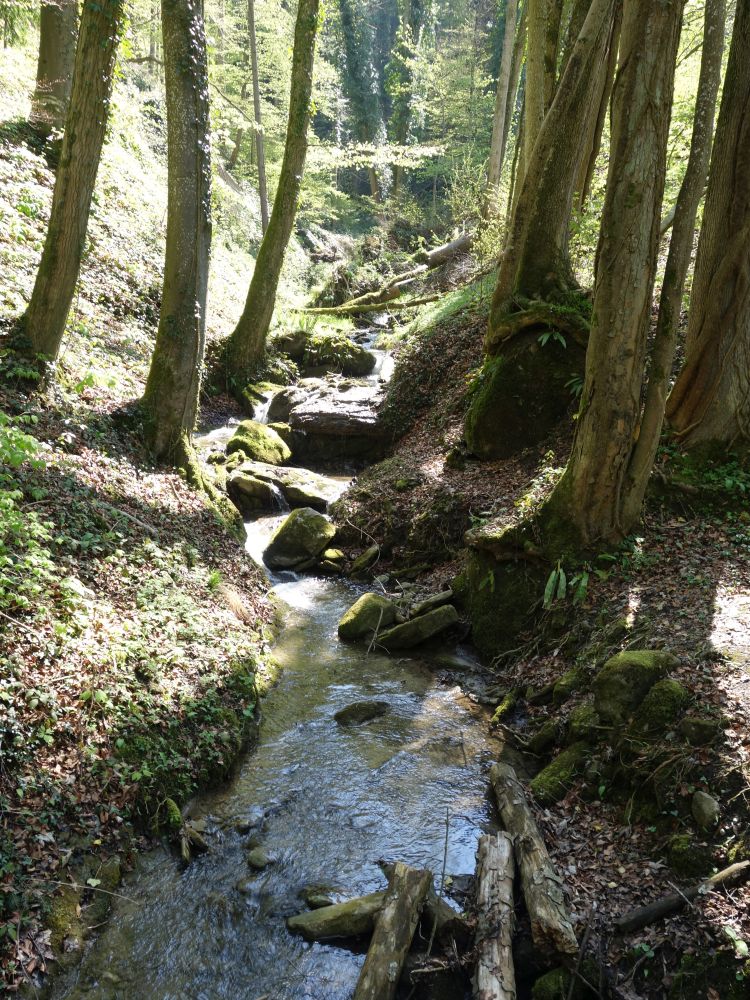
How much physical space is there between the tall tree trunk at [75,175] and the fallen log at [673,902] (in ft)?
27.8

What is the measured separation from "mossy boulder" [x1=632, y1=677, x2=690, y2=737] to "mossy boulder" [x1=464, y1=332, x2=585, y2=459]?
17.8 ft

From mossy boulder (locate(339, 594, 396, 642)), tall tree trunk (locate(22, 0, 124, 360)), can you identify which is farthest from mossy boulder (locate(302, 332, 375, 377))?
mossy boulder (locate(339, 594, 396, 642))

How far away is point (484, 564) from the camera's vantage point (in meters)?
8.05

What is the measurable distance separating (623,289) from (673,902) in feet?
16.9

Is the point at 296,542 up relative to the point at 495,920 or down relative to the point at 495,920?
up

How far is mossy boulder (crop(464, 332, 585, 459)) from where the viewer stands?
977cm

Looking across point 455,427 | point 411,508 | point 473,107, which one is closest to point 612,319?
point 411,508

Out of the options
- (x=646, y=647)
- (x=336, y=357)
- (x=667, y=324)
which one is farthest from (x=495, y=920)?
(x=336, y=357)

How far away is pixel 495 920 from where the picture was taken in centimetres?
408

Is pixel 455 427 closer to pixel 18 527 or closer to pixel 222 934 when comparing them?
pixel 18 527

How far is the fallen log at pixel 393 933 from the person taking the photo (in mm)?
3805

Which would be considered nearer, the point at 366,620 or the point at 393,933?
the point at 393,933

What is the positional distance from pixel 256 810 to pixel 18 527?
3057 mm

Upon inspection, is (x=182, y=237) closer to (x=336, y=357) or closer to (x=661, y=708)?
(x=661, y=708)
